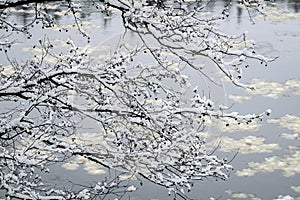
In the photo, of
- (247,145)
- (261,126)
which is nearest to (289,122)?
(261,126)

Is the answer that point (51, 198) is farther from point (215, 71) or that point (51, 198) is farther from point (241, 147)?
point (215, 71)

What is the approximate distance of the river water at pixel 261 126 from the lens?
7.22 meters

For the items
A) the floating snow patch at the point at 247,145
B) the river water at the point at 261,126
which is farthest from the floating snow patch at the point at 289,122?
the floating snow patch at the point at 247,145

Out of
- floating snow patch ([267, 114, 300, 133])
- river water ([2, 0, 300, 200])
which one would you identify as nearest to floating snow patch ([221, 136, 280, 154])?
river water ([2, 0, 300, 200])

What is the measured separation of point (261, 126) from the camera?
347 inches

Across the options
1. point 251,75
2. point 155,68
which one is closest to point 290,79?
point 251,75

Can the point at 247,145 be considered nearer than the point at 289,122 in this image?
Yes

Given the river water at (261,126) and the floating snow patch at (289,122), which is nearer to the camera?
the river water at (261,126)

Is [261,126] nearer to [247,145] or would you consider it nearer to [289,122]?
[289,122]

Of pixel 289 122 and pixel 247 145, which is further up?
pixel 289 122

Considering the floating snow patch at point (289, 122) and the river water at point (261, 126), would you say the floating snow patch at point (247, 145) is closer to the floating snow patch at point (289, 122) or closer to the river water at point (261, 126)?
the river water at point (261, 126)

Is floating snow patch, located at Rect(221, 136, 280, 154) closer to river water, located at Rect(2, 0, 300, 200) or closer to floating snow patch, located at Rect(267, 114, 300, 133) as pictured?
river water, located at Rect(2, 0, 300, 200)

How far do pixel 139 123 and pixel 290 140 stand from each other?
460 cm

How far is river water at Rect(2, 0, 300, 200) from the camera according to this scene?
23.7ft
